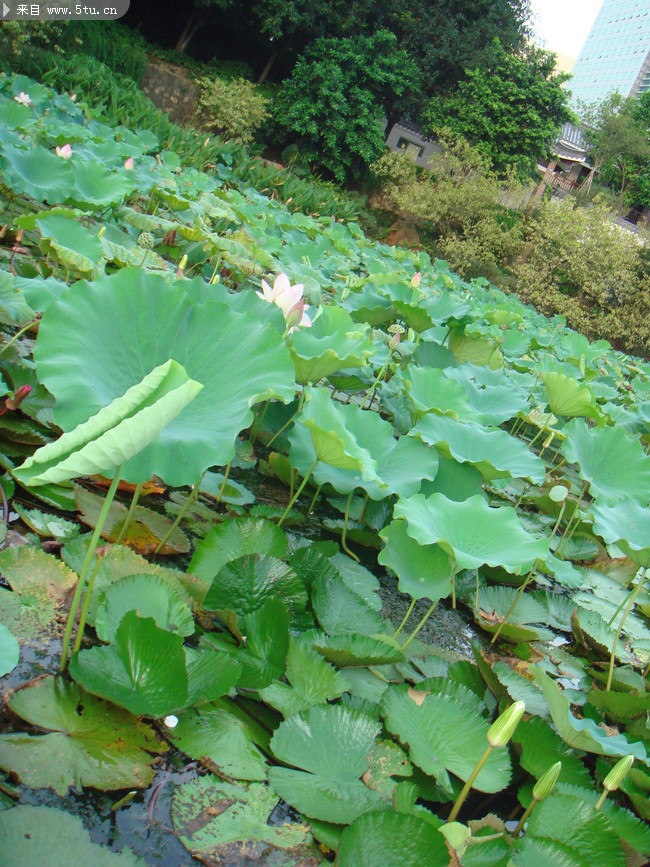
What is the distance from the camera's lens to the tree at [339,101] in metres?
11.8

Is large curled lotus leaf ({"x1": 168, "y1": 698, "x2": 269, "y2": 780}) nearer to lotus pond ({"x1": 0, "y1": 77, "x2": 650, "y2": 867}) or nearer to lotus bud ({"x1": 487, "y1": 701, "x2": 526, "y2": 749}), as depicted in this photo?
lotus pond ({"x1": 0, "y1": 77, "x2": 650, "y2": 867})

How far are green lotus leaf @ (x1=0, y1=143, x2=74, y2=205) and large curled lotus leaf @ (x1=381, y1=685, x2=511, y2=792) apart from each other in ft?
6.76

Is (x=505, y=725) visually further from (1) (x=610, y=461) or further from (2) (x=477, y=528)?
A: (1) (x=610, y=461)

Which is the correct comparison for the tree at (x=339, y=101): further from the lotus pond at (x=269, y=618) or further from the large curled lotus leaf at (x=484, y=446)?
the large curled lotus leaf at (x=484, y=446)

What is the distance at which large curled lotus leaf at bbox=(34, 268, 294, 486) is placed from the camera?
2.61 ft

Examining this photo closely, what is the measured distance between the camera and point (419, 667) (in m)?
1.01

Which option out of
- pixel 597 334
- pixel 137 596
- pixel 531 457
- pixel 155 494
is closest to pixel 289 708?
pixel 137 596

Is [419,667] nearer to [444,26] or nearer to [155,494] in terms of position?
[155,494]

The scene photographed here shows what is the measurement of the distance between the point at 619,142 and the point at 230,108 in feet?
60.2

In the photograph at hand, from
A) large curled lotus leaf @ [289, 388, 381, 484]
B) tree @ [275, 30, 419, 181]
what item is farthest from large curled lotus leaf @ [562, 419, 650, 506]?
tree @ [275, 30, 419, 181]

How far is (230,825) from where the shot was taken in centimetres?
64

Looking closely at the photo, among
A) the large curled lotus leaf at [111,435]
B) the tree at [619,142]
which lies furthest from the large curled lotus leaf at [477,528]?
the tree at [619,142]

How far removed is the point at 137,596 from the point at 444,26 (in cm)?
1631

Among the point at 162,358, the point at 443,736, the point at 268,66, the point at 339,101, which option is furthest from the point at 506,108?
the point at 443,736
